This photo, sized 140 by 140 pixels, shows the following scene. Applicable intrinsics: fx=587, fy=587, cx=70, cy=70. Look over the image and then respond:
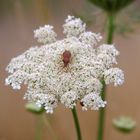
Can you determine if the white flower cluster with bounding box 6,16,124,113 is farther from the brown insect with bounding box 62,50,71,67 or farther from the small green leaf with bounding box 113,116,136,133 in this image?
the small green leaf with bounding box 113,116,136,133

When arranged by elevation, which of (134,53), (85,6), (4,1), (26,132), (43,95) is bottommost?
(43,95)

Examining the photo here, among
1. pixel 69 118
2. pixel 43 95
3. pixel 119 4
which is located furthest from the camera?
pixel 69 118

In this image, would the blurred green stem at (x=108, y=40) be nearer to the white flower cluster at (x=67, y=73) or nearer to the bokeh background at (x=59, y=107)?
the white flower cluster at (x=67, y=73)

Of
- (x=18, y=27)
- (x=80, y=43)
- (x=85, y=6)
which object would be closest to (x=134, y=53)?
(x=18, y=27)

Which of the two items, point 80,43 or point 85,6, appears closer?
point 80,43

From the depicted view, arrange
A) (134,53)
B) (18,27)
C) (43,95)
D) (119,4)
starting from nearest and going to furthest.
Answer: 1. (43,95)
2. (119,4)
3. (134,53)
4. (18,27)

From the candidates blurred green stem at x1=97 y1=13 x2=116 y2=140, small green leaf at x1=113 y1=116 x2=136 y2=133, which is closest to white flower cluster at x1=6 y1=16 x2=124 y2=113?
blurred green stem at x1=97 y1=13 x2=116 y2=140

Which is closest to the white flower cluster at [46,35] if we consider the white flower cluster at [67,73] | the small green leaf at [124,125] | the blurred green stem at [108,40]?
the white flower cluster at [67,73]

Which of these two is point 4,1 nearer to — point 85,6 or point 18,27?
point 18,27
